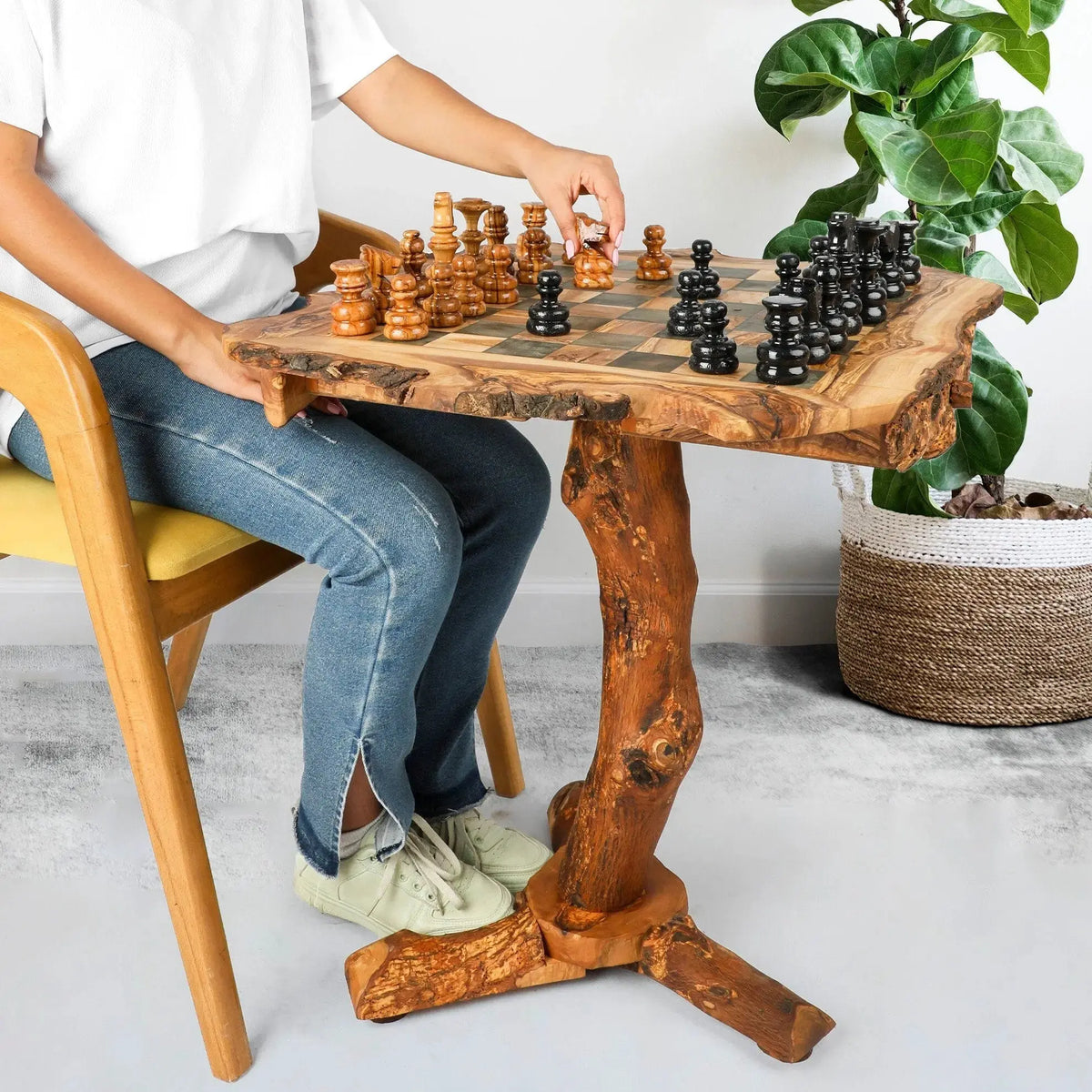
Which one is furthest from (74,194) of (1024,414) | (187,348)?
(1024,414)

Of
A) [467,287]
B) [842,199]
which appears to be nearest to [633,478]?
[467,287]

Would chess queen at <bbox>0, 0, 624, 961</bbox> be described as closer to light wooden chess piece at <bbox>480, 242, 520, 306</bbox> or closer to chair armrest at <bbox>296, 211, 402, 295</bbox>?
light wooden chess piece at <bbox>480, 242, 520, 306</bbox>

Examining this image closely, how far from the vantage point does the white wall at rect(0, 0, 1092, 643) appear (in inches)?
85.9

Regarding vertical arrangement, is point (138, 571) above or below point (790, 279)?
below

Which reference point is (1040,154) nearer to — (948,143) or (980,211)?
(980,211)

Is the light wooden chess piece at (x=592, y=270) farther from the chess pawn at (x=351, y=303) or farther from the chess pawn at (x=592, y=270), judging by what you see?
the chess pawn at (x=351, y=303)

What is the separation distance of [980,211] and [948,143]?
24 centimetres

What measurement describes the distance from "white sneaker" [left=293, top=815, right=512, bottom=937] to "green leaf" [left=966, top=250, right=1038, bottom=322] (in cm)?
124

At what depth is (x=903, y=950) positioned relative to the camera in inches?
61.1

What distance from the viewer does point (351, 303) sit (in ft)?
4.00

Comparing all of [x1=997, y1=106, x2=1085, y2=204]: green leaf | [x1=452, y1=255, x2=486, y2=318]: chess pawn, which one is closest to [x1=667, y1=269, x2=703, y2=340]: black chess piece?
[x1=452, y1=255, x2=486, y2=318]: chess pawn

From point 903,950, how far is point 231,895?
0.89 metres

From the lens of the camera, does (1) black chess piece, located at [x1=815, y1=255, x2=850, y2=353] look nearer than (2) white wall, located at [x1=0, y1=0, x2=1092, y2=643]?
Yes

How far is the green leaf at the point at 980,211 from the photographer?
6.26ft
